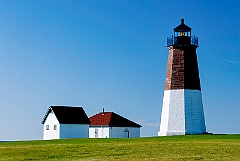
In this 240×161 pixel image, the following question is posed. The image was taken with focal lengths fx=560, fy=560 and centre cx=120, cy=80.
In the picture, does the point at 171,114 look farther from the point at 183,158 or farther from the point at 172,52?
the point at 183,158

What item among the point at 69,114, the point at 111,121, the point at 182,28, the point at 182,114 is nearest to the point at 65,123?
the point at 69,114

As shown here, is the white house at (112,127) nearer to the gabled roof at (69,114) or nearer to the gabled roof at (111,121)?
the gabled roof at (111,121)

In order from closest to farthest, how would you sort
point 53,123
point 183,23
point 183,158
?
1. point 183,158
2. point 183,23
3. point 53,123

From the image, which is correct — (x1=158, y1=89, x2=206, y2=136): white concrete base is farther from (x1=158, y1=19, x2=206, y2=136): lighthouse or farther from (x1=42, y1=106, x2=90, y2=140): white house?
(x1=42, y1=106, x2=90, y2=140): white house

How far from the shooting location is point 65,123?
69812 millimetres

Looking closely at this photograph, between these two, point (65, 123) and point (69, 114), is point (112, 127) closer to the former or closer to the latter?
point (69, 114)

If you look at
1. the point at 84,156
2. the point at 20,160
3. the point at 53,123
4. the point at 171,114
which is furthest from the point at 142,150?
the point at 53,123

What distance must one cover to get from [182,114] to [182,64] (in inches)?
217

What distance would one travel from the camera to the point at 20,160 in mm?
30891

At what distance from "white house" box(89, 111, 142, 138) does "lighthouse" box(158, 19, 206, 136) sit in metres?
16.2

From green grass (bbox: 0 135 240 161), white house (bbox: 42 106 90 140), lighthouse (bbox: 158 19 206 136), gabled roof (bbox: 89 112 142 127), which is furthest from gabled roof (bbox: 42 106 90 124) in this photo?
green grass (bbox: 0 135 240 161)

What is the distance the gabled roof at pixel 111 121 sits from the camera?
74.1 meters

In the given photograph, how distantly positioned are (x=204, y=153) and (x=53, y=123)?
41.4 meters

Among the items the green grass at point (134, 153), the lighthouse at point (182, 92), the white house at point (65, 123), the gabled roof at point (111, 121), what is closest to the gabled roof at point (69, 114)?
the white house at point (65, 123)
